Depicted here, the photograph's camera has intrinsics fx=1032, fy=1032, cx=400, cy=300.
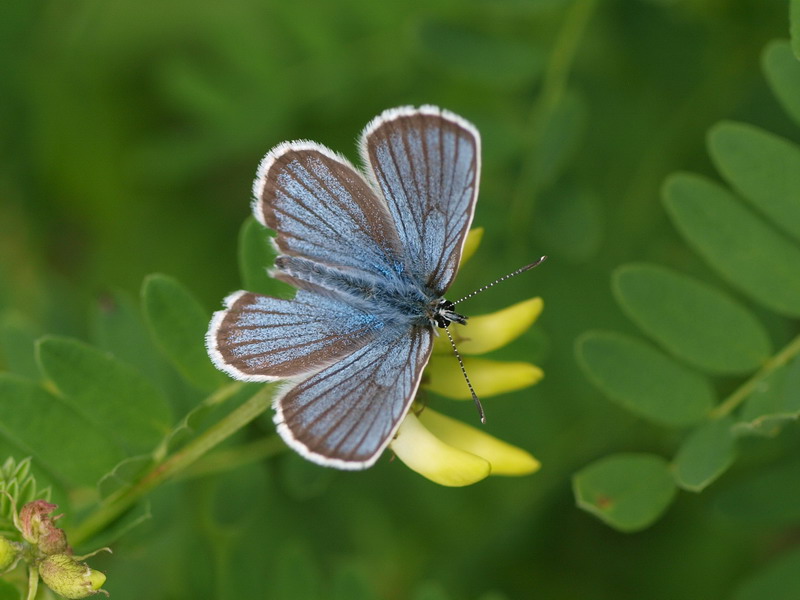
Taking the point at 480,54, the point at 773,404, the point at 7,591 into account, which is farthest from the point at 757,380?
the point at 7,591

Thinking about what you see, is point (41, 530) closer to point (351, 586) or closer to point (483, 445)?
point (483, 445)

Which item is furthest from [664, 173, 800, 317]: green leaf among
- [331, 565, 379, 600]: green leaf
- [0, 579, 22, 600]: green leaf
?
[0, 579, 22, 600]: green leaf

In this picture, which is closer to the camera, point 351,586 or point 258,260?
point 258,260

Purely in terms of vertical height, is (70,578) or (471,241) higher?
Answer: (471,241)

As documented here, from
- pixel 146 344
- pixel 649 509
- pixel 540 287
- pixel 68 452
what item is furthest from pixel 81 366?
pixel 540 287

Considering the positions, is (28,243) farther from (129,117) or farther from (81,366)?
(81,366)

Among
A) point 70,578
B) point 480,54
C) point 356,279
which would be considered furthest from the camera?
point 480,54
